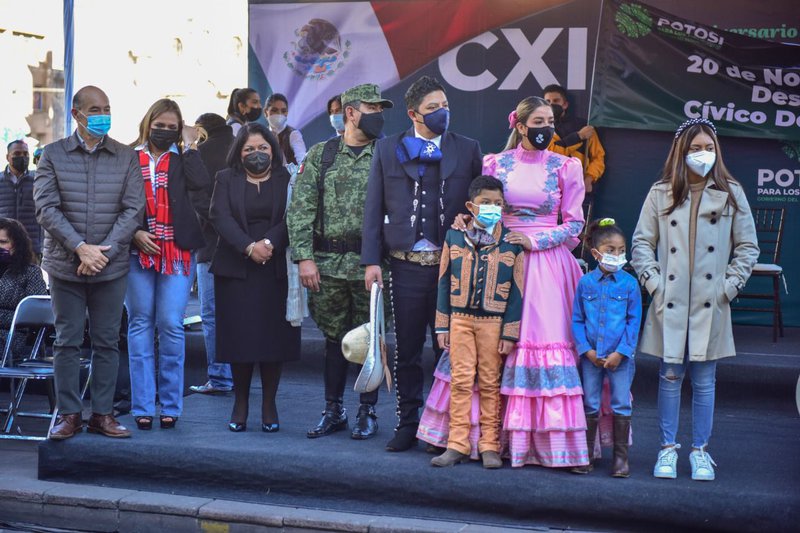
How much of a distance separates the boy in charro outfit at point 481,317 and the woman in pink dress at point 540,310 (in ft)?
0.30

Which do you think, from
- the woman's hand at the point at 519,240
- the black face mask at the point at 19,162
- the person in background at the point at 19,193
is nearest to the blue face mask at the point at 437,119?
the woman's hand at the point at 519,240

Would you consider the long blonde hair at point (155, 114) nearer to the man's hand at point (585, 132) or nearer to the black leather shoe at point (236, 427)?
the black leather shoe at point (236, 427)

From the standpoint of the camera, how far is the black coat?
8.79 metres

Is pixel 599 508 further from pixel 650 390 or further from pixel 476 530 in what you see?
pixel 650 390

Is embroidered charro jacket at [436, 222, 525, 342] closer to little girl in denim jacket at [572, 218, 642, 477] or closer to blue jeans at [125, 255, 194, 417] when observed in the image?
little girl in denim jacket at [572, 218, 642, 477]

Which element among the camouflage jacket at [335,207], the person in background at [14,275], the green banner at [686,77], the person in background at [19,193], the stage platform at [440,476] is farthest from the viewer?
the person in background at [19,193]

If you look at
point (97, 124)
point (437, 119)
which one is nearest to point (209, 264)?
point (97, 124)

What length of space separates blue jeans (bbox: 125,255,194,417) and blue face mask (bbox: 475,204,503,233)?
6.99 feet

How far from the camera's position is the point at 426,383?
8805 mm

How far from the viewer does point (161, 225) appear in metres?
7.32

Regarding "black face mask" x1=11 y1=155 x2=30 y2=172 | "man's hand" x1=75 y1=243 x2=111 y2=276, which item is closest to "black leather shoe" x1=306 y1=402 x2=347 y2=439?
"man's hand" x1=75 y1=243 x2=111 y2=276

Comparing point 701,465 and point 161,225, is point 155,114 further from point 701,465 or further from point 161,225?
point 701,465

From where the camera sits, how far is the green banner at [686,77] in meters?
9.98

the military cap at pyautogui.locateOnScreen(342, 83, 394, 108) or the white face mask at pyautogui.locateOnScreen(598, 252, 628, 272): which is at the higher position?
the military cap at pyautogui.locateOnScreen(342, 83, 394, 108)
